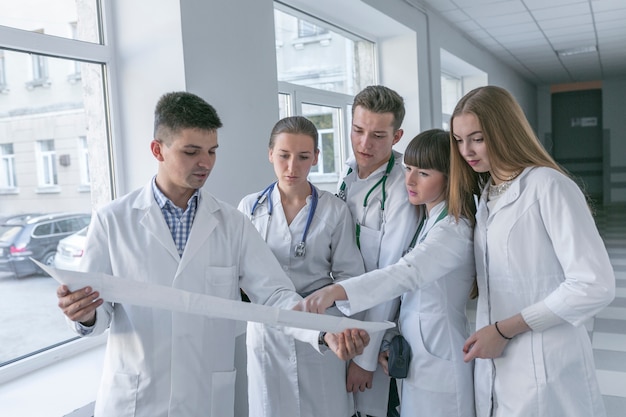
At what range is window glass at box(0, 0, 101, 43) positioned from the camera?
79.9 inches

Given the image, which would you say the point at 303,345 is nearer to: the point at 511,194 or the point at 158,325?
the point at 158,325

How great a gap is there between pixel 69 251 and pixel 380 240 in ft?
4.42

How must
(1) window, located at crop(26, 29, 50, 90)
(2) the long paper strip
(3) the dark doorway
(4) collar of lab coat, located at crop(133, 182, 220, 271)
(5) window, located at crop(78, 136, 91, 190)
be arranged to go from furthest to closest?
(3) the dark doorway, (5) window, located at crop(78, 136, 91, 190), (1) window, located at crop(26, 29, 50, 90), (4) collar of lab coat, located at crop(133, 182, 220, 271), (2) the long paper strip

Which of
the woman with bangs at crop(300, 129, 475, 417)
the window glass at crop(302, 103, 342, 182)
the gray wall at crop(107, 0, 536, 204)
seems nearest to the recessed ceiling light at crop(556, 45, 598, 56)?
the window glass at crop(302, 103, 342, 182)

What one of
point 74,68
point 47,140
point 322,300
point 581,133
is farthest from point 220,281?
point 581,133

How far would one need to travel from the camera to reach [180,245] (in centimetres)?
145

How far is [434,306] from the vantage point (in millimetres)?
1670

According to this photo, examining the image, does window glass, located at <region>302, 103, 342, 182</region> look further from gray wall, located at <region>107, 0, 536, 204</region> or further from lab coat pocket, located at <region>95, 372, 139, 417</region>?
lab coat pocket, located at <region>95, 372, 139, 417</region>

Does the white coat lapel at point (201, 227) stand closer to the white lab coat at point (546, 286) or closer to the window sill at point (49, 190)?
the white lab coat at point (546, 286)

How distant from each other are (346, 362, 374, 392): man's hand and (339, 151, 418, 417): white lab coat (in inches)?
1.1

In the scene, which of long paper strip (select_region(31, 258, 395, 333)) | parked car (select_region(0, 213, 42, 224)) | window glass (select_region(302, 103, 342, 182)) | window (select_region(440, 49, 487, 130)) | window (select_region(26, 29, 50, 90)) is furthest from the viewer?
window (select_region(440, 49, 487, 130))

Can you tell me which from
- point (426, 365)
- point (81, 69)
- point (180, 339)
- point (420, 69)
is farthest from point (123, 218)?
point (420, 69)

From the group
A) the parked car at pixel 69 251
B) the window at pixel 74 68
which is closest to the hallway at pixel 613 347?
the parked car at pixel 69 251

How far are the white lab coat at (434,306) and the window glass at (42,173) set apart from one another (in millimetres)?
1315
